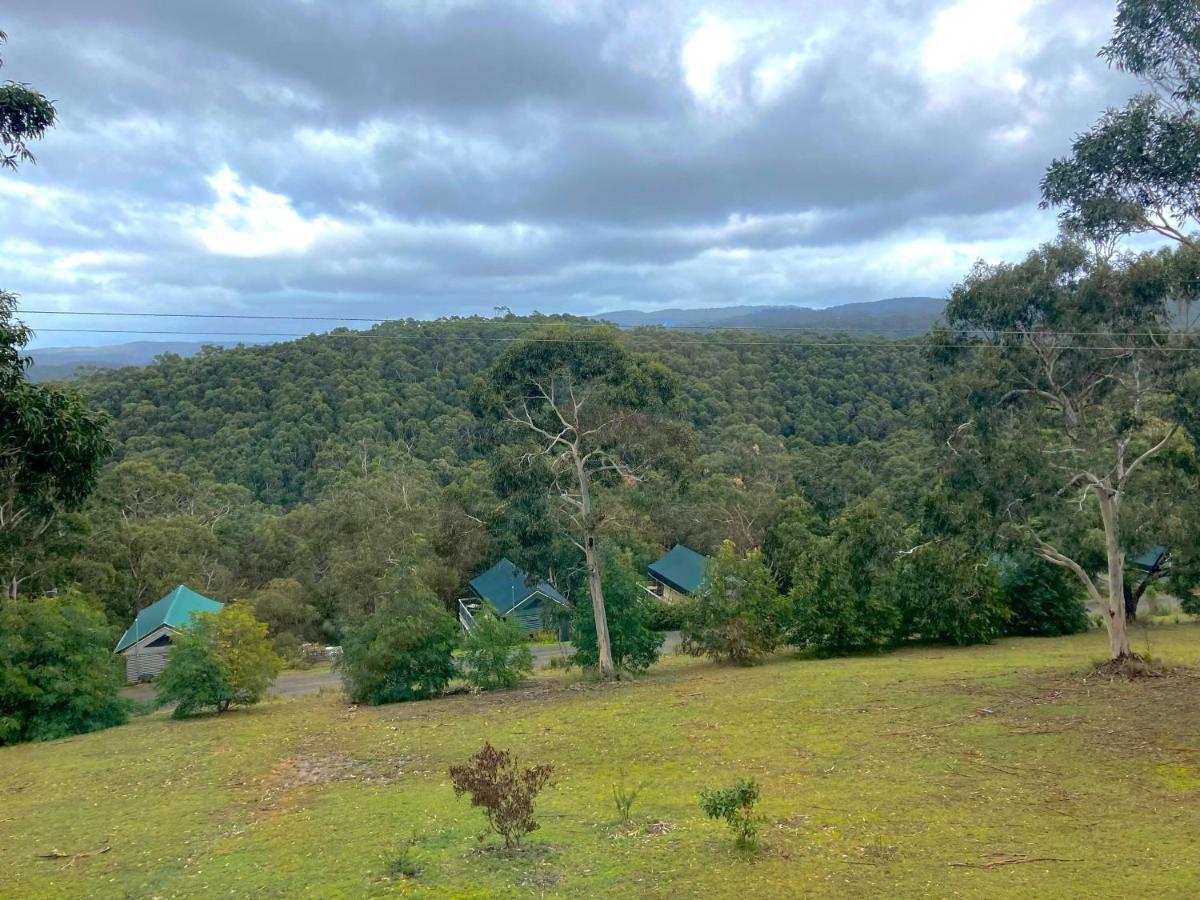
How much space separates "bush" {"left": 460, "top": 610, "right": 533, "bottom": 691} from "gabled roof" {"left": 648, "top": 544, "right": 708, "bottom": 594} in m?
18.8

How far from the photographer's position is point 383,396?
61.2 meters

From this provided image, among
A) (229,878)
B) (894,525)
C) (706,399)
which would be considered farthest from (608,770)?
(706,399)

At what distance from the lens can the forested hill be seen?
5500cm

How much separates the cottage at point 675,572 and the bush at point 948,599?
14.8 meters

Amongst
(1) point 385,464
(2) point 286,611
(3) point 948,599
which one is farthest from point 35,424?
(1) point 385,464

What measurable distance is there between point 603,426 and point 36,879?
47.7 feet

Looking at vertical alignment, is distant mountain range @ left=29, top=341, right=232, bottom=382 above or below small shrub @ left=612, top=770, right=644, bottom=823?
above

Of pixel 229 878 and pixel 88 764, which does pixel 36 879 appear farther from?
pixel 88 764

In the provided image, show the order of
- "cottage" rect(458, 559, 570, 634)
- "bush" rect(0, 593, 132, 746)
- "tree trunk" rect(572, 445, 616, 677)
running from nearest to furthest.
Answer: "bush" rect(0, 593, 132, 746)
"tree trunk" rect(572, 445, 616, 677)
"cottage" rect(458, 559, 570, 634)

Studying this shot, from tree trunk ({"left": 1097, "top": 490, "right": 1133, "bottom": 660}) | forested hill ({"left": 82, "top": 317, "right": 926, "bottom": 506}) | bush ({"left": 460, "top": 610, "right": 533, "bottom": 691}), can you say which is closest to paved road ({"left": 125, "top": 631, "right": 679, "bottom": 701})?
bush ({"left": 460, "top": 610, "right": 533, "bottom": 691})

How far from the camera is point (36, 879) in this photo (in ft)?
26.2

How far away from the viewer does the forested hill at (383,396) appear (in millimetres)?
55000

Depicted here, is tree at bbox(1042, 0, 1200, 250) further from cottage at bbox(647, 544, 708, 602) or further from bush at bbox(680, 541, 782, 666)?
cottage at bbox(647, 544, 708, 602)

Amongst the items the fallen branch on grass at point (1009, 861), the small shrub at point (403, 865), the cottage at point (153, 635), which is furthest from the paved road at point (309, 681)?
the fallen branch on grass at point (1009, 861)
